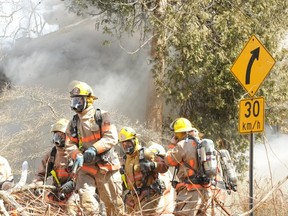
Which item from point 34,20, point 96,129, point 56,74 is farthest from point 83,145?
point 34,20

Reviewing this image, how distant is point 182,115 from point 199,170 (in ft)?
24.9

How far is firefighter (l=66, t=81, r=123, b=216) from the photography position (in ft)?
25.1

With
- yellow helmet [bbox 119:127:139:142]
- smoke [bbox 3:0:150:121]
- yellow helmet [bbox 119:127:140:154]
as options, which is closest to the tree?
smoke [bbox 3:0:150:121]

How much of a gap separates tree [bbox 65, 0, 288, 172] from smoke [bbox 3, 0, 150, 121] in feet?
4.98

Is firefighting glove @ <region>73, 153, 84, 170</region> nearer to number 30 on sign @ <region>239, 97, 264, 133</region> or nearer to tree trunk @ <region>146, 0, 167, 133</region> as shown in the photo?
number 30 on sign @ <region>239, 97, 264, 133</region>

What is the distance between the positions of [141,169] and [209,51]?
6.43 m

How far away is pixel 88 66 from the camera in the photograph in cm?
1833

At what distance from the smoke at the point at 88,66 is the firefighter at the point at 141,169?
7.15 meters

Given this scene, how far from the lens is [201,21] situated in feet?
49.0

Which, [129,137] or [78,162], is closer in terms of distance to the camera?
[78,162]

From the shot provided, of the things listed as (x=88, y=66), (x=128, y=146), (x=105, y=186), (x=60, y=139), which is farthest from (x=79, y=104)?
(x=88, y=66)

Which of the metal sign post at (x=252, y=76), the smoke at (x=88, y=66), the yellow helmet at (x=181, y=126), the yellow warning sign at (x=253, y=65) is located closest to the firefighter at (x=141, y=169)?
the yellow helmet at (x=181, y=126)

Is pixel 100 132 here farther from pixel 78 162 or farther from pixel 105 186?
pixel 105 186

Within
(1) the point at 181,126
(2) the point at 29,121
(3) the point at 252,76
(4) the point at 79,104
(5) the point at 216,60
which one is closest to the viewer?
(4) the point at 79,104
